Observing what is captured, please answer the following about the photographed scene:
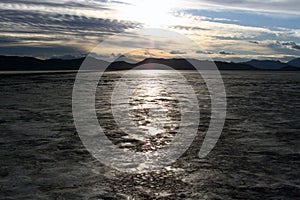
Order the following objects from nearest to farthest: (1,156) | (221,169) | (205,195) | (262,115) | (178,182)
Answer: (205,195) → (178,182) → (221,169) → (1,156) → (262,115)

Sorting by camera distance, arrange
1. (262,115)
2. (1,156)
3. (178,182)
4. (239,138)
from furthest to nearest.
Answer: (262,115) → (239,138) → (1,156) → (178,182)

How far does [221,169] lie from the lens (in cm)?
708

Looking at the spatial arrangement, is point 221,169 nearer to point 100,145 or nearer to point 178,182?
point 178,182

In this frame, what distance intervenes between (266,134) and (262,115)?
15.1 feet

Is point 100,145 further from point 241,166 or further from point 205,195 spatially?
point 205,195

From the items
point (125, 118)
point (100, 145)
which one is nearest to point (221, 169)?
point (100, 145)

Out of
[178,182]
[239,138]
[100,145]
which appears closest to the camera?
[178,182]

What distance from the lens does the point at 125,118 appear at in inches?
552

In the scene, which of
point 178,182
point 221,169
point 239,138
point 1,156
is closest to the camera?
point 178,182

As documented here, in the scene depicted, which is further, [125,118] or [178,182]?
[125,118]

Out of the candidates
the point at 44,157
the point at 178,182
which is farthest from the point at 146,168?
the point at 44,157

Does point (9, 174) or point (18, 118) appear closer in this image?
point (9, 174)

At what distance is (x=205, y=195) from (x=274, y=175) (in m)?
1.79

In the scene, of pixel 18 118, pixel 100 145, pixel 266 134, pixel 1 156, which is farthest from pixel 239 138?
pixel 18 118
